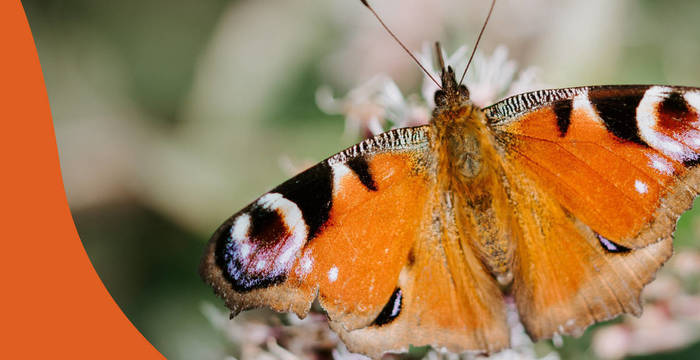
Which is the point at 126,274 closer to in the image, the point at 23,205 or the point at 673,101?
the point at 23,205

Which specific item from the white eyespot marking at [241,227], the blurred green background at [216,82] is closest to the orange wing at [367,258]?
the white eyespot marking at [241,227]

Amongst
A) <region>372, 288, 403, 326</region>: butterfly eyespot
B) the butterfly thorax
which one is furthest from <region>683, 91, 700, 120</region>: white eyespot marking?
<region>372, 288, 403, 326</region>: butterfly eyespot

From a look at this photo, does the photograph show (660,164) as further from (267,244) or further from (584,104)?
(267,244)

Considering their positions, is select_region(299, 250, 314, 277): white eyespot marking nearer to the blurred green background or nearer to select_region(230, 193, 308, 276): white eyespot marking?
select_region(230, 193, 308, 276): white eyespot marking

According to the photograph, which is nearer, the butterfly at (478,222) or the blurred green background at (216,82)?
the butterfly at (478,222)

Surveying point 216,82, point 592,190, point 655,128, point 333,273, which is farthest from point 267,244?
point 216,82

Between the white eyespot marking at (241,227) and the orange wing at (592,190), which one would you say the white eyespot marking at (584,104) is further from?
the white eyespot marking at (241,227)

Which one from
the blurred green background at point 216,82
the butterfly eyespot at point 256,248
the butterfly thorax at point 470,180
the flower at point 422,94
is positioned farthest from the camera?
the blurred green background at point 216,82
